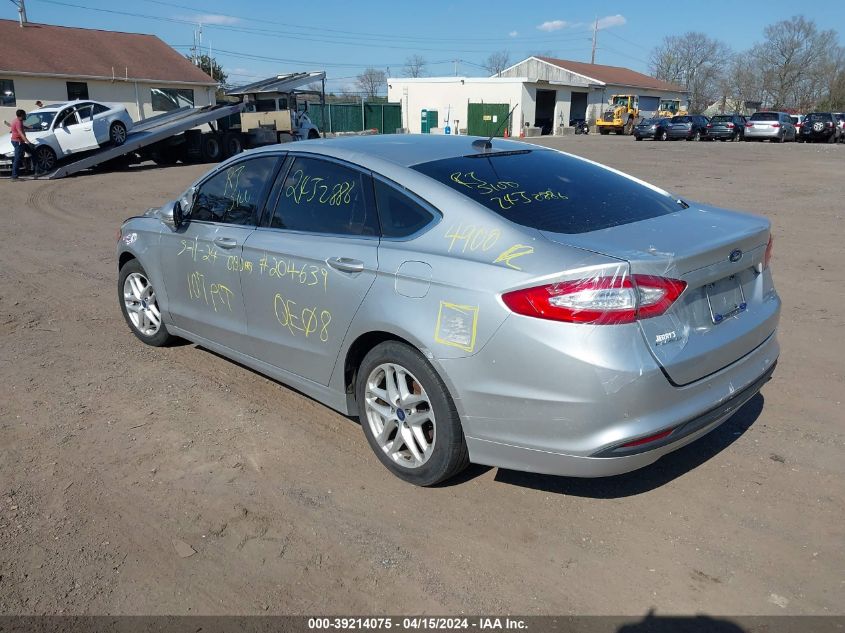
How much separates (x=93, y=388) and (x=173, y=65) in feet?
132

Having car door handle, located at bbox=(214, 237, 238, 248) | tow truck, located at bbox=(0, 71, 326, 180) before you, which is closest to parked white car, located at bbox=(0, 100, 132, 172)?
tow truck, located at bbox=(0, 71, 326, 180)

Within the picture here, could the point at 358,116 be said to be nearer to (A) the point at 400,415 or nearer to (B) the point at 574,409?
(A) the point at 400,415

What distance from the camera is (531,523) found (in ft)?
10.7

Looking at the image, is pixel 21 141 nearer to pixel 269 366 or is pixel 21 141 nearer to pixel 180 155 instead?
pixel 180 155

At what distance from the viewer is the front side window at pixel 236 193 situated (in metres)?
4.39

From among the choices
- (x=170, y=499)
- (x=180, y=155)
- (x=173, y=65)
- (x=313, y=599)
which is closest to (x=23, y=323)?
(x=170, y=499)

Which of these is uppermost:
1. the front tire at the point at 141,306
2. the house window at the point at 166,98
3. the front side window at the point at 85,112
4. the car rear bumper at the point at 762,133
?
the house window at the point at 166,98

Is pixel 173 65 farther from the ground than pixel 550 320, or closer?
farther from the ground

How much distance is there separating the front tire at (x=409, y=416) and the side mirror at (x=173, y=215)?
81.2 inches

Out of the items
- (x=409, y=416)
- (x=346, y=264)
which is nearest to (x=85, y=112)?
(x=346, y=264)

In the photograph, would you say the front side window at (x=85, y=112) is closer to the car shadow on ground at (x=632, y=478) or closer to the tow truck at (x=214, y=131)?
the tow truck at (x=214, y=131)

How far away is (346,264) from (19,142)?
18981 mm

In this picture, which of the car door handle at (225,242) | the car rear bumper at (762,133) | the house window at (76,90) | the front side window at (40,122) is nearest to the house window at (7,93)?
the house window at (76,90)

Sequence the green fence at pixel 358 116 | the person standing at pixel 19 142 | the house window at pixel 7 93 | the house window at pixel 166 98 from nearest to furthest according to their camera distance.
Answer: the person standing at pixel 19 142
the house window at pixel 7 93
the house window at pixel 166 98
the green fence at pixel 358 116
